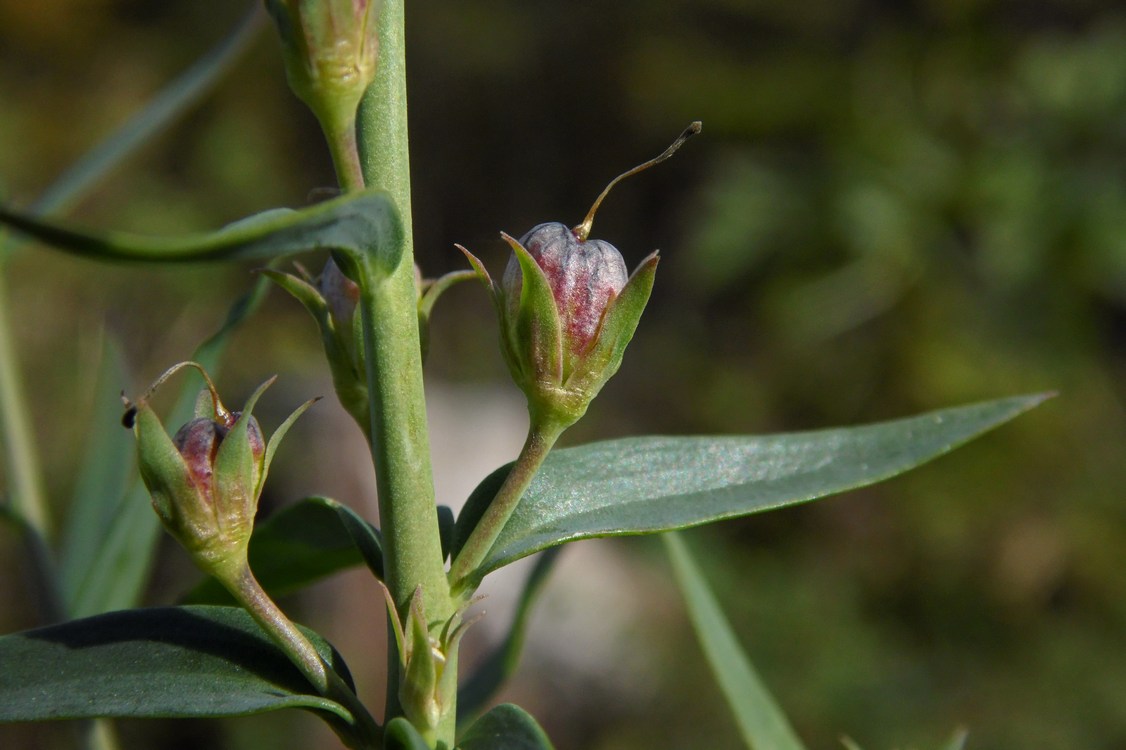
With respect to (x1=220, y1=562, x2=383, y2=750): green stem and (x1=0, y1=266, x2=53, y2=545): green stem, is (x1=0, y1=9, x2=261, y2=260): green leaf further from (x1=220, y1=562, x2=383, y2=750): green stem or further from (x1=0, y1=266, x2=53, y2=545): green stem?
(x1=220, y1=562, x2=383, y2=750): green stem

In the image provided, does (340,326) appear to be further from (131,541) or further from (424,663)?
(131,541)

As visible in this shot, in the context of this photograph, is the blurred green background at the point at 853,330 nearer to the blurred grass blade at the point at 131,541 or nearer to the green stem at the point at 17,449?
the green stem at the point at 17,449

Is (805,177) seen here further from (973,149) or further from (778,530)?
(778,530)

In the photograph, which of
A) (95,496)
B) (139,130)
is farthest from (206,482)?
(139,130)

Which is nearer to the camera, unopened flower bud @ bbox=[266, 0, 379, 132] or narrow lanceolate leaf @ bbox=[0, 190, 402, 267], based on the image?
narrow lanceolate leaf @ bbox=[0, 190, 402, 267]

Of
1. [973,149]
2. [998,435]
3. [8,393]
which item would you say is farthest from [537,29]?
[8,393]

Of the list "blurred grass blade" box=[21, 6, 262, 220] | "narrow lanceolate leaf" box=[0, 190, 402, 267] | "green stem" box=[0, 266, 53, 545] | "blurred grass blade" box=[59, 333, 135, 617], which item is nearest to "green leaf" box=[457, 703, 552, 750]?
"narrow lanceolate leaf" box=[0, 190, 402, 267]

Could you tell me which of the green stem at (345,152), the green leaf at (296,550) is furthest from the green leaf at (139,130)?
the green stem at (345,152)
